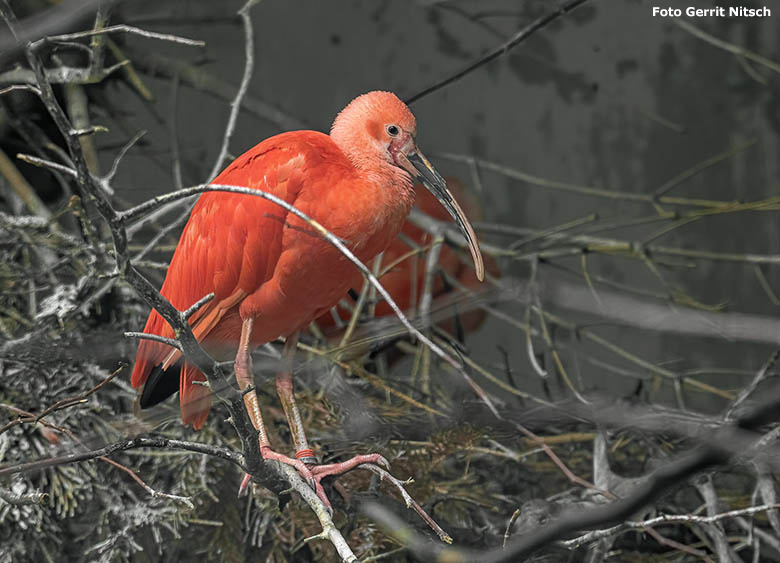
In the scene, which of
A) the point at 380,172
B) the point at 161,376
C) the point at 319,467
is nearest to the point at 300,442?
the point at 319,467

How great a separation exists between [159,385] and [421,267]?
737 millimetres

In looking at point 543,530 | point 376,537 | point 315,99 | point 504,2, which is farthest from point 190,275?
point 504,2

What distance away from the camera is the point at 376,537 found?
1.01m

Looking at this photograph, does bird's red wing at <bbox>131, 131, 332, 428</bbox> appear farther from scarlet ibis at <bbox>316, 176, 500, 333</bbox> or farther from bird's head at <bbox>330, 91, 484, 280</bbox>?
scarlet ibis at <bbox>316, 176, 500, 333</bbox>

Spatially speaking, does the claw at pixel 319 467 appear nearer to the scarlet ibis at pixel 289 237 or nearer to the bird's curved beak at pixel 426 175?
the scarlet ibis at pixel 289 237

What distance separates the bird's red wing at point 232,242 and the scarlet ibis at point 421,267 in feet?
1.78

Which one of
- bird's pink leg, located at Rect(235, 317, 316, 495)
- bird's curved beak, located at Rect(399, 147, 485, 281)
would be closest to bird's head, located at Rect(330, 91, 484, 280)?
bird's curved beak, located at Rect(399, 147, 485, 281)

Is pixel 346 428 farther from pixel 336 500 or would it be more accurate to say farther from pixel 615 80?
pixel 615 80

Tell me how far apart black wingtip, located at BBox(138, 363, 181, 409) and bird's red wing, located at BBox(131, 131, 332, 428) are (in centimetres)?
1

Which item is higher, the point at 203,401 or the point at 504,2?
the point at 504,2

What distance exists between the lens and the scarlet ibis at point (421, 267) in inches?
58.6

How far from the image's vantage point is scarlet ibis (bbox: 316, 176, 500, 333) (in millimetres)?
1489

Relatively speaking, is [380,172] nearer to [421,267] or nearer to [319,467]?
[319,467]

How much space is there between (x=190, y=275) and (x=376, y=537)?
372 mm
